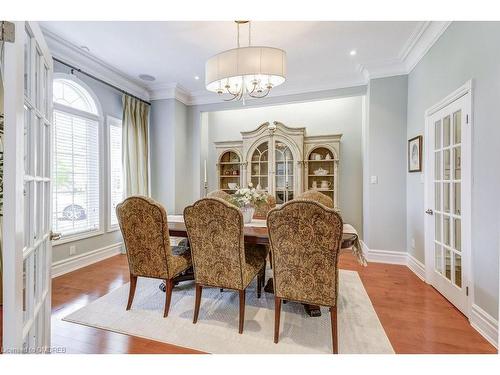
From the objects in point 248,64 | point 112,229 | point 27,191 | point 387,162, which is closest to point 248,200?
point 248,64

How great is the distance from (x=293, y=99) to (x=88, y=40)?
295cm

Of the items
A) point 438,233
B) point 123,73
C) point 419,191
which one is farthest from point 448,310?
point 123,73

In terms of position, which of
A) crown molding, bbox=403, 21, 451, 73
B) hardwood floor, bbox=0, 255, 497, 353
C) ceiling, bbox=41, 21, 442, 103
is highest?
ceiling, bbox=41, 21, 442, 103

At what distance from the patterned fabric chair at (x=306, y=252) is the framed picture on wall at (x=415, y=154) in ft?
7.19

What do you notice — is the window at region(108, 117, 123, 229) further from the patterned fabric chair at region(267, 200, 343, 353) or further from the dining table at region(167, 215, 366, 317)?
the patterned fabric chair at region(267, 200, 343, 353)

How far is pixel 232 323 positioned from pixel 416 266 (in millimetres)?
2491

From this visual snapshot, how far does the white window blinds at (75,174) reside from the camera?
3.10 m

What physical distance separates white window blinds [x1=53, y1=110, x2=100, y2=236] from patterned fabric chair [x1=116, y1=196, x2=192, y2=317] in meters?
1.66

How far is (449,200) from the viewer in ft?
7.95

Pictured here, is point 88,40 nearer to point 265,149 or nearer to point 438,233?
point 265,149

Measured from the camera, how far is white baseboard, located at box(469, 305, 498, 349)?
67.4 inches

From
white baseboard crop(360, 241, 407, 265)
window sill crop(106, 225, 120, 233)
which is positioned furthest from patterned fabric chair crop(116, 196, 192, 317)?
white baseboard crop(360, 241, 407, 265)

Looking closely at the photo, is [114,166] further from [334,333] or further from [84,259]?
[334,333]

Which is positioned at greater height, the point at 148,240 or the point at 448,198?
Answer: the point at 448,198
